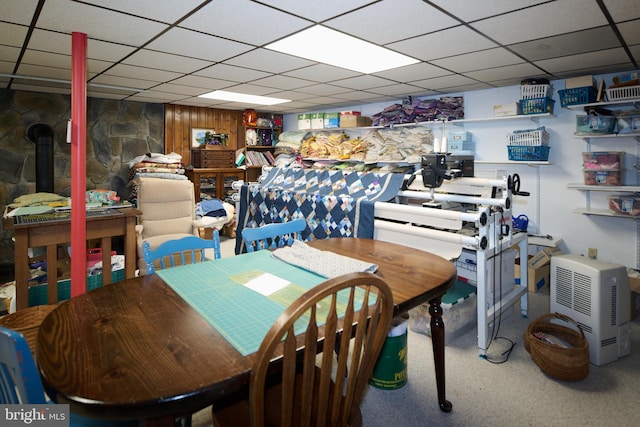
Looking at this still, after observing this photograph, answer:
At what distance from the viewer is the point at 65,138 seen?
16.3ft

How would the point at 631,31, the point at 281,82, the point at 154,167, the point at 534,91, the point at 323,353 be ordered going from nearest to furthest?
the point at 323,353 < the point at 631,31 < the point at 534,91 < the point at 281,82 < the point at 154,167

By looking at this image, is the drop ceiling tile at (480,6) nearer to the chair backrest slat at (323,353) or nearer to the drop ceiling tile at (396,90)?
the chair backrest slat at (323,353)

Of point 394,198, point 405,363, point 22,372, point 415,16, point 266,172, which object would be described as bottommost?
point 405,363

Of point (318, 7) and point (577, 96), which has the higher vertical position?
point (318, 7)

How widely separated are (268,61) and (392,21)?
4.18 feet

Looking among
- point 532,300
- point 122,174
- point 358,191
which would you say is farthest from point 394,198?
point 122,174

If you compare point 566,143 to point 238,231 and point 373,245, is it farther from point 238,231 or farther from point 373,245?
point 238,231

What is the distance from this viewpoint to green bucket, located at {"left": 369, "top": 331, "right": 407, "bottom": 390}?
204 centimetres

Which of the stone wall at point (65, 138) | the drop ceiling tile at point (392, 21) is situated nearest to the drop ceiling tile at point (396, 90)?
the drop ceiling tile at point (392, 21)

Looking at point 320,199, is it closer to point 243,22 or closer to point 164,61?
point 243,22

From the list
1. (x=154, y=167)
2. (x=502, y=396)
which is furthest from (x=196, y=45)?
(x=502, y=396)

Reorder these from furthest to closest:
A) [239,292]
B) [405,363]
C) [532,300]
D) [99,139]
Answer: [99,139] < [532,300] < [405,363] < [239,292]

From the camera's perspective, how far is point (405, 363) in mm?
2127

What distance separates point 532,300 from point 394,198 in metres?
1.84
